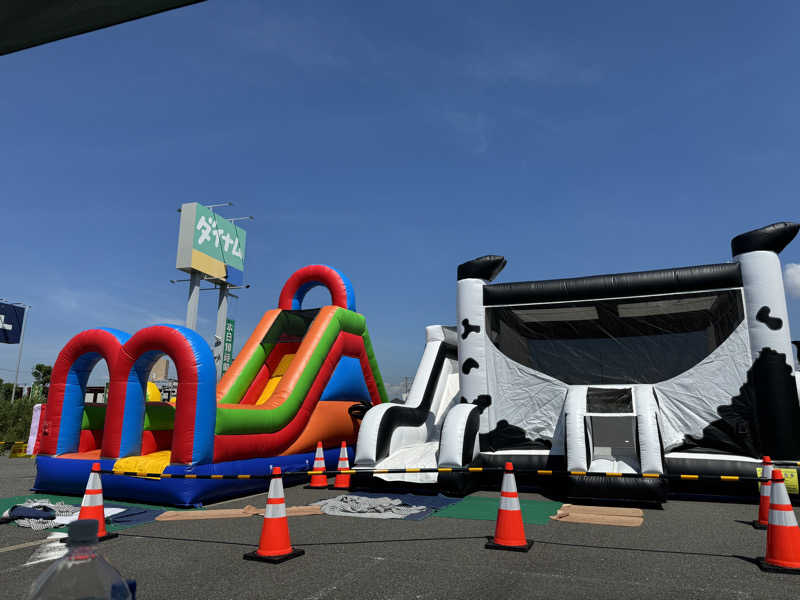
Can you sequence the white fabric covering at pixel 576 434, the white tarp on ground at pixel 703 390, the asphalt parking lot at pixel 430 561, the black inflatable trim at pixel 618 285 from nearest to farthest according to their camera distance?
the asphalt parking lot at pixel 430 561, the white fabric covering at pixel 576 434, the white tarp on ground at pixel 703 390, the black inflatable trim at pixel 618 285

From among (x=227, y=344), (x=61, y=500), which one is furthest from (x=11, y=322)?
(x=61, y=500)

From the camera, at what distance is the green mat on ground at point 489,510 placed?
691cm

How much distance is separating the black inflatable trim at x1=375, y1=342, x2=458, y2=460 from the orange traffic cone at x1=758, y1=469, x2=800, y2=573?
5.79 metres

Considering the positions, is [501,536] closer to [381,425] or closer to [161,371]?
[381,425]

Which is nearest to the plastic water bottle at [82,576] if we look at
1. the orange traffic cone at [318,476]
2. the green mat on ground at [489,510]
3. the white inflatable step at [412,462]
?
the green mat on ground at [489,510]

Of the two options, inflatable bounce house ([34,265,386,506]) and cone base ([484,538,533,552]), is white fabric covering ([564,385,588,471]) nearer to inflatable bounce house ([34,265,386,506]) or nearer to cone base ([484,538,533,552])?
cone base ([484,538,533,552])

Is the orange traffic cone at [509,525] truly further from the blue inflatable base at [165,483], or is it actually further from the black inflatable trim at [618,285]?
the black inflatable trim at [618,285]

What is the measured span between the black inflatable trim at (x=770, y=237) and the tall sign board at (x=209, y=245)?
1922cm

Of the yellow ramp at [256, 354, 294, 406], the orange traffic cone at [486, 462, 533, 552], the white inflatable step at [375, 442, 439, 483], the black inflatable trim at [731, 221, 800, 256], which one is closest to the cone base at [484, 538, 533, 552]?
the orange traffic cone at [486, 462, 533, 552]

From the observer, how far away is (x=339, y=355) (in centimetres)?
1168

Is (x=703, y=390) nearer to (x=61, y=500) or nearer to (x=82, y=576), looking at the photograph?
(x=82, y=576)

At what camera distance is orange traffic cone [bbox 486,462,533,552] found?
5230mm

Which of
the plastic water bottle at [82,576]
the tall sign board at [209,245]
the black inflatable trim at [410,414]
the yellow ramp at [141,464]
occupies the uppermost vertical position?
the tall sign board at [209,245]

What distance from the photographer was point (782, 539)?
15.3 feet
